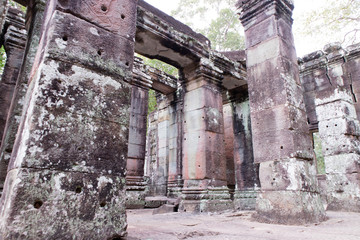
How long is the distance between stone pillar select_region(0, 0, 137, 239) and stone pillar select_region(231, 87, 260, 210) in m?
5.86

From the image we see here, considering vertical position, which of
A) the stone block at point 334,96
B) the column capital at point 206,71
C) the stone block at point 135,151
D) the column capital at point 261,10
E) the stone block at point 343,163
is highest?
the column capital at point 261,10

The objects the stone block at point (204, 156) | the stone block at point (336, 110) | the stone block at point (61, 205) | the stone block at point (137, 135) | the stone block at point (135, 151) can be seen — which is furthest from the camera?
the stone block at point (137, 135)

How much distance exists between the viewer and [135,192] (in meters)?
7.66

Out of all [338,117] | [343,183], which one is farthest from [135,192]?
[338,117]

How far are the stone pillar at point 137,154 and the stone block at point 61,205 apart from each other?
17.6 ft

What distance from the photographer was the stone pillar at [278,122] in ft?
13.0

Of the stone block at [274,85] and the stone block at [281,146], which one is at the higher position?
the stone block at [274,85]

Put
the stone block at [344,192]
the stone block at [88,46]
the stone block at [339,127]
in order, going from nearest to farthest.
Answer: the stone block at [88,46] < the stone block at [344,192] < the stone block at [339,127]

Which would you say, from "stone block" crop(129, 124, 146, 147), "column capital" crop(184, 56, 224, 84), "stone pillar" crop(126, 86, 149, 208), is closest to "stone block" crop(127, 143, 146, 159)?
"stone pillar" crop(126, 86, 149, 208)

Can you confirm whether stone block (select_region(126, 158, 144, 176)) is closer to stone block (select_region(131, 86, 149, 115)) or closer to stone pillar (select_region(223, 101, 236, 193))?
stone block (select_region(131, 86, 149, 115))

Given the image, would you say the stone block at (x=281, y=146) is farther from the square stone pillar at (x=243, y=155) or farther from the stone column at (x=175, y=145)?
the stone column at (x=175, y=145)

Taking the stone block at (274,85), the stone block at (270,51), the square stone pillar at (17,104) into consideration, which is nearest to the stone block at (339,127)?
the stone block at (274,85)

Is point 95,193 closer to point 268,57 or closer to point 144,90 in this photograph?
point 268,57

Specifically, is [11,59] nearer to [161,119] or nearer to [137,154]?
[137,154]
